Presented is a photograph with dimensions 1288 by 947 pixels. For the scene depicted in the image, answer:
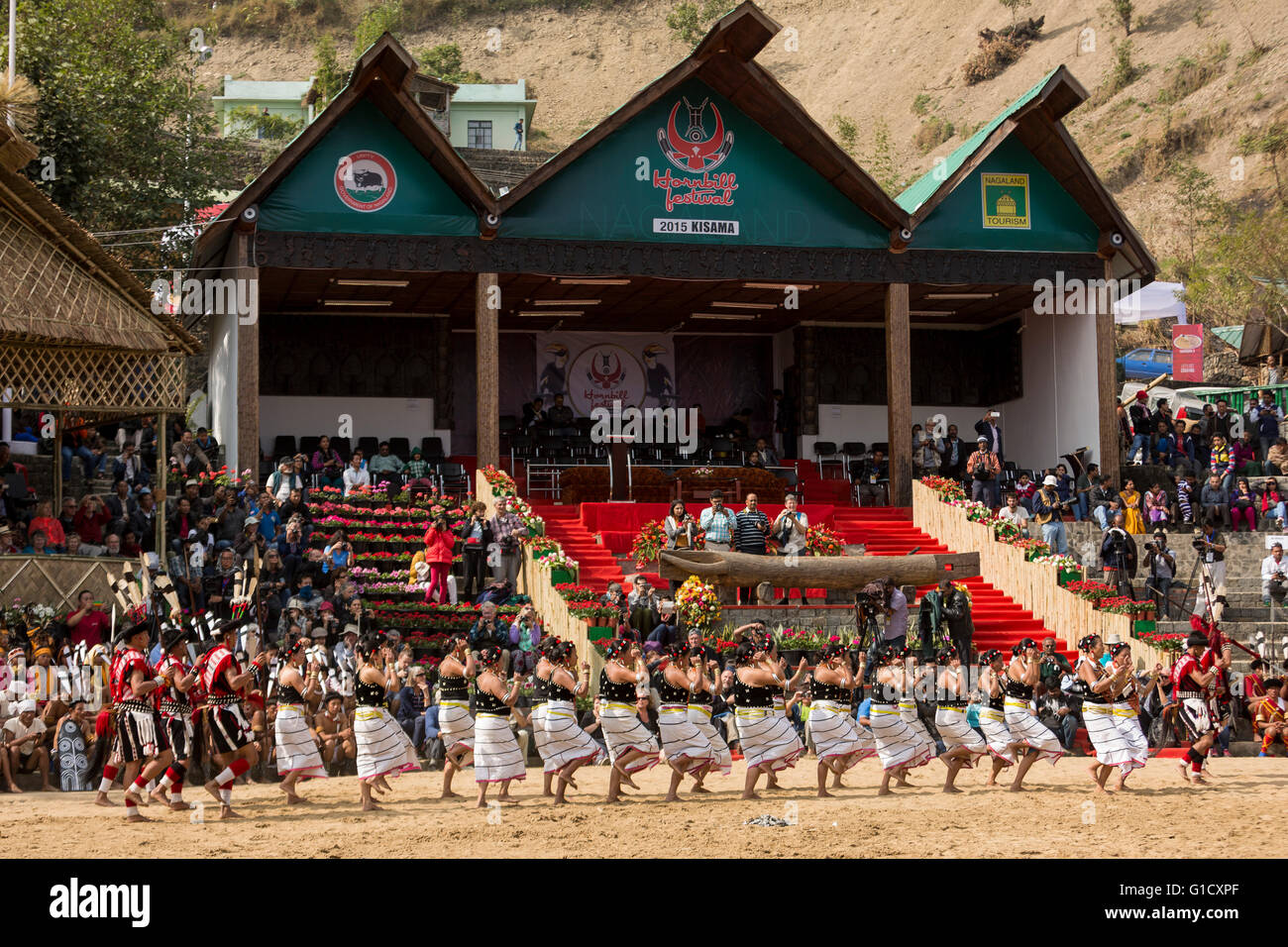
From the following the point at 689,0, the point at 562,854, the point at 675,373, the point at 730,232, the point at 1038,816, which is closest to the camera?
the point at 562,854

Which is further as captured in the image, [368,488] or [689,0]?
[689,0]

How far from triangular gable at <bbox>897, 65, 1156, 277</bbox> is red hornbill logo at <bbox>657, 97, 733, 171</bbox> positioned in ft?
12.6

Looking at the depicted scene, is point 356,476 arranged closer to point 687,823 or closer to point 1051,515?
point 1051,515

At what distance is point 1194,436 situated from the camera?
3016 centimetres

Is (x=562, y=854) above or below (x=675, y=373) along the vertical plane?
below

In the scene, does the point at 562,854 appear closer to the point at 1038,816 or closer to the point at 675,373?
the point at 1038,816

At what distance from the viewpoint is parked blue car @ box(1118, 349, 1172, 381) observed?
47.4 metres

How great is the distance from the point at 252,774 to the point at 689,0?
3740 inches

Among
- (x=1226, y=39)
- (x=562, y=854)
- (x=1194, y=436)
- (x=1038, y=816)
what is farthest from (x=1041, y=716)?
(x=1226, y=39)

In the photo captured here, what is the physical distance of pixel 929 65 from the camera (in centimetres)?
8769

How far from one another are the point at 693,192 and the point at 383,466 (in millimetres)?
7621

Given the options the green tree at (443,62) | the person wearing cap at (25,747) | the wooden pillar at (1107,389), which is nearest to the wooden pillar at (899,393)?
the wooden pillar at (1107,389)

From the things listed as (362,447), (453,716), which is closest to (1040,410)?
(362,447)

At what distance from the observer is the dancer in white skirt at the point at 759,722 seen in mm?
14727
